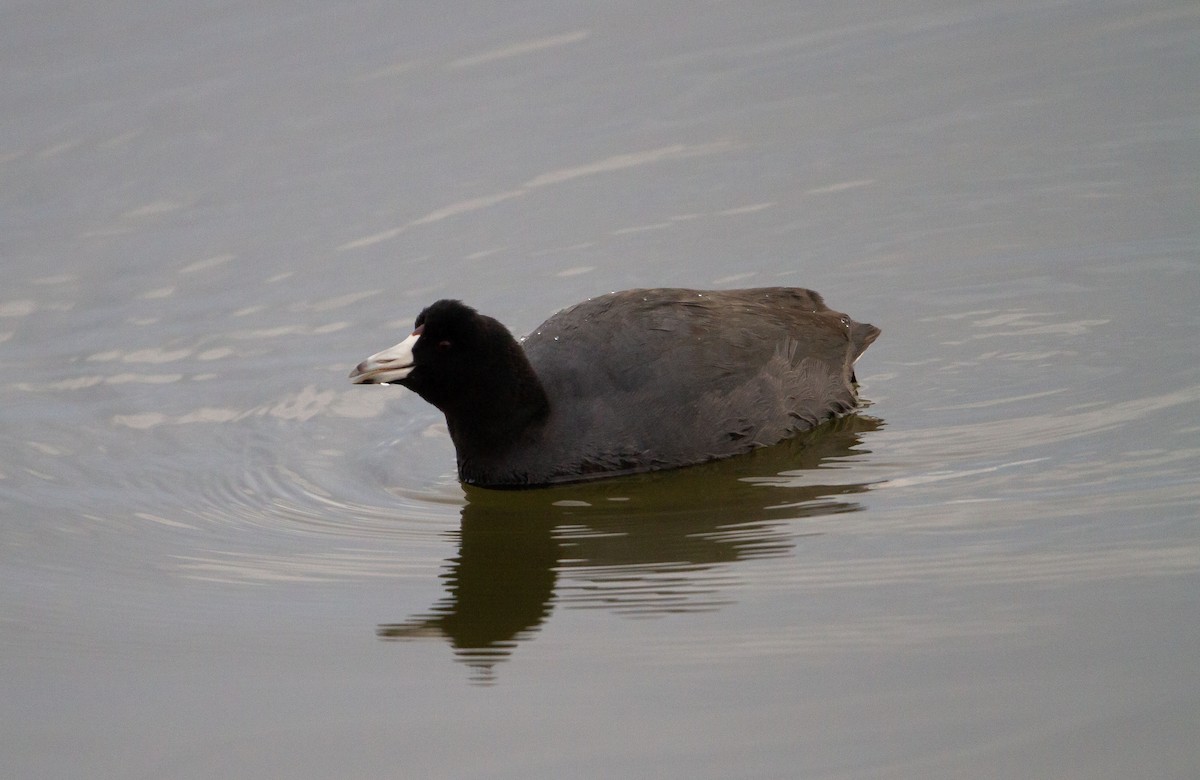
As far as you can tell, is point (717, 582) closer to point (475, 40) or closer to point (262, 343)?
point (262, 343)

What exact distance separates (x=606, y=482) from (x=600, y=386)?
41 centimetres

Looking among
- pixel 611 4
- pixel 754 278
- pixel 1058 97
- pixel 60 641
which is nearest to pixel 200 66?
pixel 611 4

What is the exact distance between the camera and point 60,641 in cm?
559

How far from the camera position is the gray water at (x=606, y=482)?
15.5 ft

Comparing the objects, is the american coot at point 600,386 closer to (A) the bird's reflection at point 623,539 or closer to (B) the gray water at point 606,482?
(A) the bird's reflection at point 623,539

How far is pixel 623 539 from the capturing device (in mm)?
6254

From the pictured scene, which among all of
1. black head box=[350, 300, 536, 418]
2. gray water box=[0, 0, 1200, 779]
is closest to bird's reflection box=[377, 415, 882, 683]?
gray water box=[0, 0, 1200, 779]

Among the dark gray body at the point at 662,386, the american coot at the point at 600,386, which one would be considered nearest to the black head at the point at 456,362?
the american coot at the point at 600,386

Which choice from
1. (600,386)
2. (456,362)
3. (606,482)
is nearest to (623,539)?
(606,482)

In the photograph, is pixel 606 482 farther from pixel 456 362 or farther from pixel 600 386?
pixel 456 362

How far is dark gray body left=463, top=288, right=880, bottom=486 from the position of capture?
7.09m

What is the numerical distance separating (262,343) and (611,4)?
16.1 ft

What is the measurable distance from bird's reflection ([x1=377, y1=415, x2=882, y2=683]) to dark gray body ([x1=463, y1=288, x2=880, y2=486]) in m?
0.09

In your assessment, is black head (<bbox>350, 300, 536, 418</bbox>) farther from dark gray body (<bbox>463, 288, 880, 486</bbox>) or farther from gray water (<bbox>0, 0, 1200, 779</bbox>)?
gray water (<bbox>0, 0, 1200, 779</bbox>)
